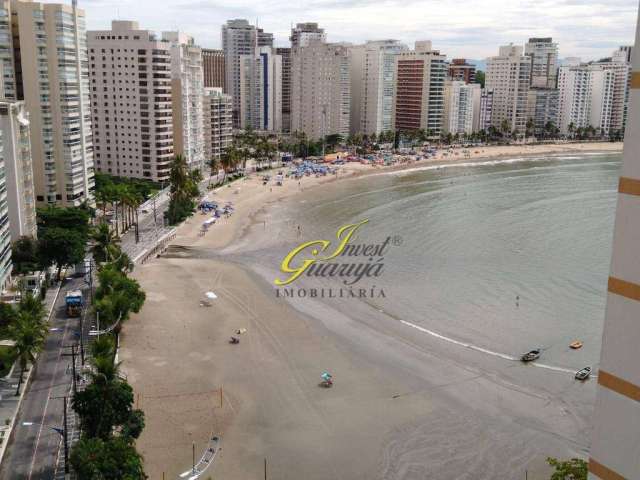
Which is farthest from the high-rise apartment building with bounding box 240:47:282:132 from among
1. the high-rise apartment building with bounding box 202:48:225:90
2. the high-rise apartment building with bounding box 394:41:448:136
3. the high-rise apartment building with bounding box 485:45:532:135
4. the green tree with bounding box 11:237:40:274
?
the green tree with bounding box 11:237:40:274

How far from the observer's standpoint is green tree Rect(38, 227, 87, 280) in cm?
4234

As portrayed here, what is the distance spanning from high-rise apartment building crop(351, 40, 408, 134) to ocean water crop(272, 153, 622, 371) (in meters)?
35.4

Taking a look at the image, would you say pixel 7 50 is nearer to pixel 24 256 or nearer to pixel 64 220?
pixel 64 220

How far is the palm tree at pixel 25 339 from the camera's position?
28391mm

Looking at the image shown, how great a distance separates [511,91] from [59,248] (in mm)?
140642

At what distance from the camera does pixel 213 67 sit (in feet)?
510

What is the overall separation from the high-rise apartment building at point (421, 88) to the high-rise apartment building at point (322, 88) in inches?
741

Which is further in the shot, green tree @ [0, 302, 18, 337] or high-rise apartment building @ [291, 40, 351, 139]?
high-rise apartment building @ [291, 40, 351, 139]

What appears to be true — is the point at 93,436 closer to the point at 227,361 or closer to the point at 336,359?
the point at 227,361

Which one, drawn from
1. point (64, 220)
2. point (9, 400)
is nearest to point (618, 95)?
point (64, 220)

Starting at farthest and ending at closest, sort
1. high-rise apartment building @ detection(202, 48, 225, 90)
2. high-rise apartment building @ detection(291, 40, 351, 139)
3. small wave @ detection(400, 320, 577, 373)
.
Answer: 1. high-rise apartment building @ detection(202, 48, 225, 90)
2. high-rise apartment building @ detection(291, 40, 351, 139)
3. small wave @ detection(400, 320, 577, 373)

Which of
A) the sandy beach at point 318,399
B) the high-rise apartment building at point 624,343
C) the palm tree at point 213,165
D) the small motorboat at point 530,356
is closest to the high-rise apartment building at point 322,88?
the palm tree at point 213,165

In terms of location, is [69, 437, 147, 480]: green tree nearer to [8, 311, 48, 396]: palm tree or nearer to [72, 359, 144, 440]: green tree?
[72, 359, 144, 440]: green tree

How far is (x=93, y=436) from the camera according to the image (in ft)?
78.2
